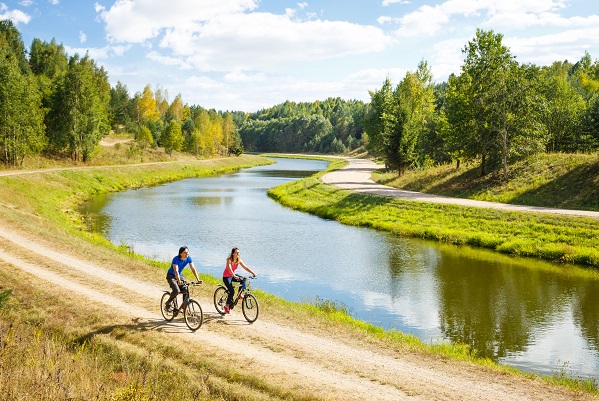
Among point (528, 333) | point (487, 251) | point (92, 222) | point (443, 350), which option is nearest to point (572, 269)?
point (487, 251)

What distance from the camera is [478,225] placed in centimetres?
3500

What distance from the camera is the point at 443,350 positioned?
14.7 metres

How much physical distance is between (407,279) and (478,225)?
12.8 meters

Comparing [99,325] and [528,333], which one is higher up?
[99,325]

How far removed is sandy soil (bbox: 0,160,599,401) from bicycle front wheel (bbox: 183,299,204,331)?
0.24m

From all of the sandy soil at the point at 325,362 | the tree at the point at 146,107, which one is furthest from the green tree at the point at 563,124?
the tree at the point at 146,107

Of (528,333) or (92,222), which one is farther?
(92,222)

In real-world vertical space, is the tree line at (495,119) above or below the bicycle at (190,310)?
above

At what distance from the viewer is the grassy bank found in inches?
1138

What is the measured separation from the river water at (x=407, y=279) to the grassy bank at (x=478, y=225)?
1379 millimetres

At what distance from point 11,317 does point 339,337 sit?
10.0m

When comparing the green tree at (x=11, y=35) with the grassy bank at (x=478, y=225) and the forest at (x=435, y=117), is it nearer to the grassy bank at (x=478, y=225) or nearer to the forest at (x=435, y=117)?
the forest at (x=435, y=117)

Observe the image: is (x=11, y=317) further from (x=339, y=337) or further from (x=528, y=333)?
(x=528, y=333)

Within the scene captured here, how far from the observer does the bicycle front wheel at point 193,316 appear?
14836mm
